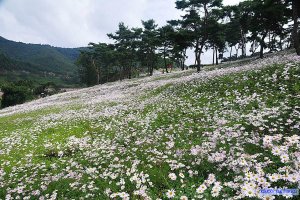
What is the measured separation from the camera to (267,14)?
131 feet

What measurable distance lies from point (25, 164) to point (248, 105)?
35.5 ft

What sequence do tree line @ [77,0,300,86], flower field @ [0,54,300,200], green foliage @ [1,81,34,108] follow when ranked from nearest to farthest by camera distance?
flower field @ [0,54,300,200] < tree line @ [77,0,300,86] < green foliage @ [1,81,34,108]

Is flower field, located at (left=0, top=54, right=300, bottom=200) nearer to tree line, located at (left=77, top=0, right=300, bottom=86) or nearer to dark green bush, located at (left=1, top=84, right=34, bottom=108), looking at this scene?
tree line, located at (left=77, top=0, right=300, bottom=86)

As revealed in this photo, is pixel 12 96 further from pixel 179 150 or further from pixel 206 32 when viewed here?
pixel 179 150

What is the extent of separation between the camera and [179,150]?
9070 mm

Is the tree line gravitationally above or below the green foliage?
above

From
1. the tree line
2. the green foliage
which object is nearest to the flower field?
the tree line

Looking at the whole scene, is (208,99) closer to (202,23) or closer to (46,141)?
(46,141)

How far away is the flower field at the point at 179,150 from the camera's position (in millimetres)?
6238

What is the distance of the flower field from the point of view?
6.24 metres

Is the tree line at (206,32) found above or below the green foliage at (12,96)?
above

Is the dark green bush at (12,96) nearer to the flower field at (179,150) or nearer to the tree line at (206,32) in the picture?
the tree line at (206,32)

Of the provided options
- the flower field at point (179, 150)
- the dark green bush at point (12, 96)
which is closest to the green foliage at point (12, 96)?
the dark green bush at point (12, 96)

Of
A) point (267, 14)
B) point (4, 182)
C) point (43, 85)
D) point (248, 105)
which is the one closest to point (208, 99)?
point (248, 105)
